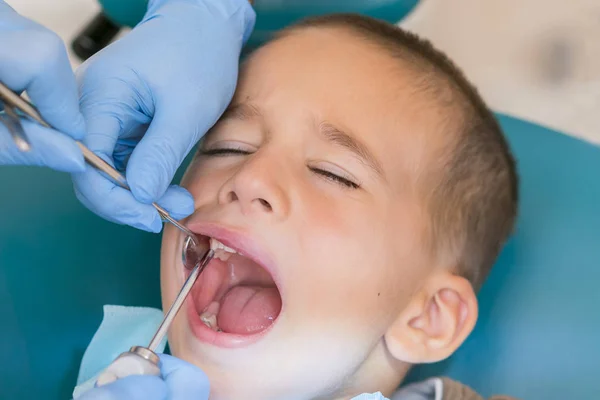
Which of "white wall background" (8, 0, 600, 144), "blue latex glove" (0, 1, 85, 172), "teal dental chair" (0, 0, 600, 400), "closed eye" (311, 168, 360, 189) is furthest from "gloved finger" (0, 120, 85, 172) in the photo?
"white wall background" (8, 0, 600, 144)

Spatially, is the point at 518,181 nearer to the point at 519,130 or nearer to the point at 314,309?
the point at 519,130

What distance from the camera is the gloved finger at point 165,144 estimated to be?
0.80 metres

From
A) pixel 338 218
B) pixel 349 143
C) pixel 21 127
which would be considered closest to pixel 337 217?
pixel 338 218

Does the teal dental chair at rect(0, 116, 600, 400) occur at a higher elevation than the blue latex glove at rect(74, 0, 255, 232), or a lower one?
lower

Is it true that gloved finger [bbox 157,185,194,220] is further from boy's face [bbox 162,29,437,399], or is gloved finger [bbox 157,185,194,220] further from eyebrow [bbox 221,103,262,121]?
eyebrow [bbox 221,103,262,121]

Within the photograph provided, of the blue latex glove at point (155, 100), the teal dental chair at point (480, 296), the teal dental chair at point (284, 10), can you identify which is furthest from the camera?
the teal dental chair at point (284, 10)

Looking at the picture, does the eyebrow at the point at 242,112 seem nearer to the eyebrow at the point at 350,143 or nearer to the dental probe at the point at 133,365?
the eyebrow at the point at 350,143

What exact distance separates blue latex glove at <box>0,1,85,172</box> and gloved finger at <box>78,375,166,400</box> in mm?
233

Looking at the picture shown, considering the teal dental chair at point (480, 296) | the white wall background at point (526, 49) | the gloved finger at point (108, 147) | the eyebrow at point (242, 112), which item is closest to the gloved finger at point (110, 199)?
the gloved finger at point (108, 147)

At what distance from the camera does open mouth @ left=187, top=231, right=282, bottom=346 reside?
96cm

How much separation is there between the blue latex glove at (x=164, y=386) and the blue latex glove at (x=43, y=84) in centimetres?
24

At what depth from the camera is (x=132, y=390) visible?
674 millimetres

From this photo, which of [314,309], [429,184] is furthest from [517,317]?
[314,309]

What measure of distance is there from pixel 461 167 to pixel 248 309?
391 mm
